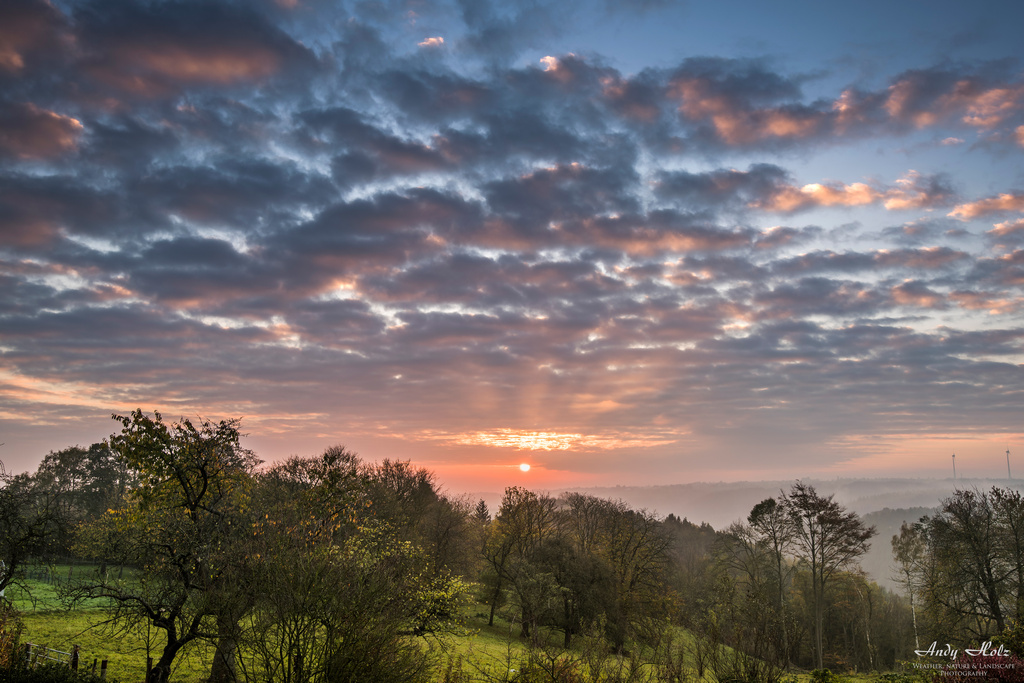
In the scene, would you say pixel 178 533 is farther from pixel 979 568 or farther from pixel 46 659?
pixel 979 568

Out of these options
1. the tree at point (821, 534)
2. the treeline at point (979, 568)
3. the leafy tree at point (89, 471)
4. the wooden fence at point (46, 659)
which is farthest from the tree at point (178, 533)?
the leafy tree at point (89, 471)

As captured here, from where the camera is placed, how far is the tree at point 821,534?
47.9 metres

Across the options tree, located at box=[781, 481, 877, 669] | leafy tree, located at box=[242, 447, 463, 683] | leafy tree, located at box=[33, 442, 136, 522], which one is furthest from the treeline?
leafy tree, located at box=[33, 442, 136, 522]

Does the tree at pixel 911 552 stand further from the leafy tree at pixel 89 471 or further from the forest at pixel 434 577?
the leafy tree at pixel 89 471

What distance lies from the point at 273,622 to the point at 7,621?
2113cm

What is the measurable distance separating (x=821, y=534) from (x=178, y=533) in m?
50.0

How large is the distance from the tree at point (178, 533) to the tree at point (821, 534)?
155 ft

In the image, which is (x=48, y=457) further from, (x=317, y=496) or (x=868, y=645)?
(x=868, y=645)

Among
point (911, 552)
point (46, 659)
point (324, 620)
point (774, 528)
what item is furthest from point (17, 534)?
point (911, 552)

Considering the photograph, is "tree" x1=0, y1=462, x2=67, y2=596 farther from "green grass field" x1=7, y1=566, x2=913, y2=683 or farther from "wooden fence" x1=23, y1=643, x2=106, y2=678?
"wooden fence" x1=23, y1=643, x2=106, y2=678

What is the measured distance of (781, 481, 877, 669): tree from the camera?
157ft

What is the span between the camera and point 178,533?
54.9ft

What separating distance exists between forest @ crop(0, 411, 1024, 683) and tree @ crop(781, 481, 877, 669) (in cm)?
17

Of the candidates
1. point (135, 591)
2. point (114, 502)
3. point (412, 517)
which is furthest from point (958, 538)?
point (114, 502)
